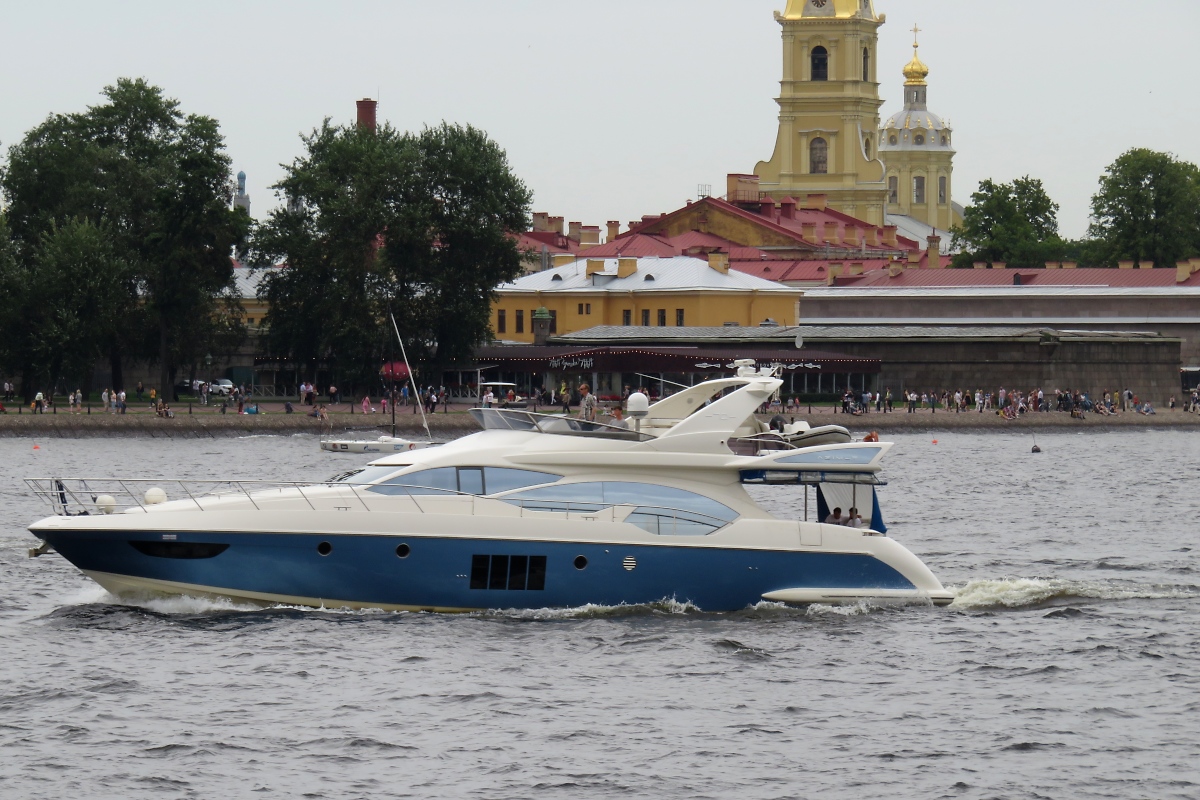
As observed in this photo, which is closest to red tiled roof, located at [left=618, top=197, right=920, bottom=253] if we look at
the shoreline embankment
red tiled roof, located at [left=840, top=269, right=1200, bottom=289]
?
red tiled roof, located at [left=840, top=269, right=1200, bottom=289]

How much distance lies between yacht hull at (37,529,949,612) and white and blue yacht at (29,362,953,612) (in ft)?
0.06

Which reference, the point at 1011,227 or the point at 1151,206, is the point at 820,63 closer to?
the point at 1011,227

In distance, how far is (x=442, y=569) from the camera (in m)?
24.1

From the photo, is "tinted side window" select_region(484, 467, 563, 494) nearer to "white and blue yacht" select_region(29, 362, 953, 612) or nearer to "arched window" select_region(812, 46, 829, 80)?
"white and blue yacht" select_region(29, 362, 953, 612)

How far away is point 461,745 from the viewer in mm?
19969

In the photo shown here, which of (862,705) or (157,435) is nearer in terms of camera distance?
(862,705)

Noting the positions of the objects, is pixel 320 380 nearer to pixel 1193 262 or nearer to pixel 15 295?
pixel 15 295

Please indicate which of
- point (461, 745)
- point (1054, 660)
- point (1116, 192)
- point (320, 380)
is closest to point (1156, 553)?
point (1054, 660)

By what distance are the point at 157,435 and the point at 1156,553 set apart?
43.7 m

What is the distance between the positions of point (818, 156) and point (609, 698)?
133 m

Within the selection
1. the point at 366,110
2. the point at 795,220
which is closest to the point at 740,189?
the point at 795,220

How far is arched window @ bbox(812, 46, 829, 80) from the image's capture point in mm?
150750

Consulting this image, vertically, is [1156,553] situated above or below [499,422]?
below

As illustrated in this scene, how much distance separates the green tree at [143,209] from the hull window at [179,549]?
5669cm
